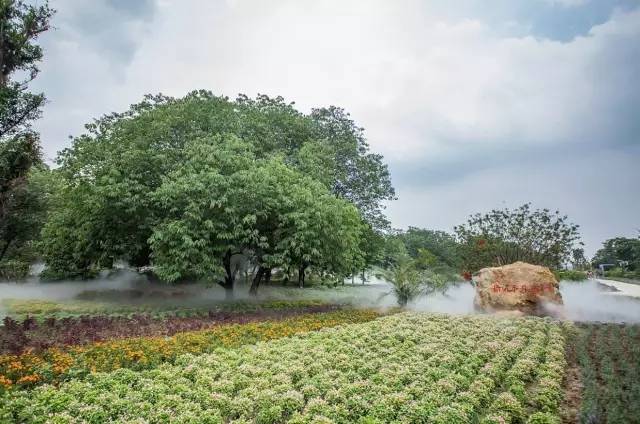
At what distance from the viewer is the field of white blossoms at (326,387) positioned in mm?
6695

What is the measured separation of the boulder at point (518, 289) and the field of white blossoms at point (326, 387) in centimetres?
700

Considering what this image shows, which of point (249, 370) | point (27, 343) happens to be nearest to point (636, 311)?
point (249, 370)

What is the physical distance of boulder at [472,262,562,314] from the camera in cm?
1830

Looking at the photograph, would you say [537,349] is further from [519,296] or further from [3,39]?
[3,39]

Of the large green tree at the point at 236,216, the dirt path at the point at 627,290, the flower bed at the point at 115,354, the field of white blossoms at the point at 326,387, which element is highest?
the large green tree at the point at 236,216

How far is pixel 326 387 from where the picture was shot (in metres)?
7.93

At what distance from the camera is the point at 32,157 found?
697 inches

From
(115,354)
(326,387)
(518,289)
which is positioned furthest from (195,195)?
(518,289)

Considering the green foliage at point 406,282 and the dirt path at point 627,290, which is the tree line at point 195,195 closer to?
the green foliage at point 406,282

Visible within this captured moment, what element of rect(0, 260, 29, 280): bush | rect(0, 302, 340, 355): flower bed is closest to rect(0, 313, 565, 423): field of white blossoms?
rect(0, 302, 340, 355): flower bed

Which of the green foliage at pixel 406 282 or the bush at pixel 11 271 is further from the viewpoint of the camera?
the bush at pixel 11 271

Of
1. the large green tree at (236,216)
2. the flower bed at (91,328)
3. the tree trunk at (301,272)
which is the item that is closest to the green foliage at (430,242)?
the tree trunk at (301,272)

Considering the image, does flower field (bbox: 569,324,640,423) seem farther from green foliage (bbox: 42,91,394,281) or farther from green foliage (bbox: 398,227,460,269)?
green foliage (bbox: 398,227,460,269)

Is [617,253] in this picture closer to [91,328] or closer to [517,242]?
[517,242]
